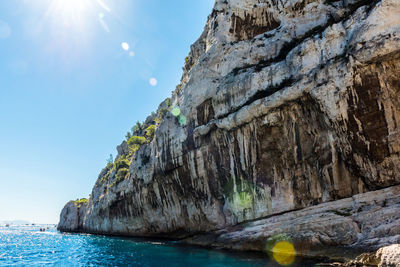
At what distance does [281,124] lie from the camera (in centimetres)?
2005

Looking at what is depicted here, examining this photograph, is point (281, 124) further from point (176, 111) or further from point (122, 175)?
point (122, 175)

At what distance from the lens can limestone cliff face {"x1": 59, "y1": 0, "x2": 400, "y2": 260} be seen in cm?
1513

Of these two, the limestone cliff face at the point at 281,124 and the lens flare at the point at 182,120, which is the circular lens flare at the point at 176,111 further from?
the lens flare at the point at 182,120

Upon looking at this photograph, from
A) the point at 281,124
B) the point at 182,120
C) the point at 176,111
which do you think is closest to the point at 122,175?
the point at 176,111

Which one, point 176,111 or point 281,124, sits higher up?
point 176,111

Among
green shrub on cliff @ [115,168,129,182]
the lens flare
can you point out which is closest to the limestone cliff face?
the lens flare

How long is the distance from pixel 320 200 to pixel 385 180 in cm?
435

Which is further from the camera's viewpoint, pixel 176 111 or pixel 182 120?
pixel 176 111

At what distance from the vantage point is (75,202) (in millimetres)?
74250

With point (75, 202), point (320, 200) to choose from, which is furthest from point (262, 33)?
point (75, 202)

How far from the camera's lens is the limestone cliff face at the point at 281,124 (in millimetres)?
15133

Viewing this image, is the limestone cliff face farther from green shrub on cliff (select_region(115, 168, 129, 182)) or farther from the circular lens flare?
green shrub on cliff (select_region(115, 168, 129, 182))

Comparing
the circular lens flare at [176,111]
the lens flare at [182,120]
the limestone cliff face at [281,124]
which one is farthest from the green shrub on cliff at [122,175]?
the lens flare at [182,120]

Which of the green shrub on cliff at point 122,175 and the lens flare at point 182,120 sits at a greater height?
the lens flare at point 182,120
